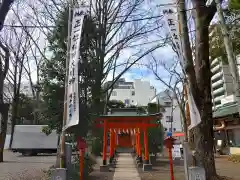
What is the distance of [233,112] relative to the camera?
Answer: 20.5 m

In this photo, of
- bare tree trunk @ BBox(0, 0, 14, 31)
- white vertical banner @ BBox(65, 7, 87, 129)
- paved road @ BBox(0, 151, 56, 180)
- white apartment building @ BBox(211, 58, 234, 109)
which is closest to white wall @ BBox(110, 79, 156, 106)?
white apartment building @ BBox(211, 58, 234, 109)

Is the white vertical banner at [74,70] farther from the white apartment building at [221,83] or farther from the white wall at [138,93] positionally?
the white wall at [138,93]

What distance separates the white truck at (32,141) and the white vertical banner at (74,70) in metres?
18.3

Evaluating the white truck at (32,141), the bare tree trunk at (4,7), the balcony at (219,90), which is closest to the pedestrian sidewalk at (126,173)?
the bare tree trunk at (4,7)

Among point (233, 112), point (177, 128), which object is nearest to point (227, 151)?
point (233, 112)

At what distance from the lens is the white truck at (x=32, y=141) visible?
1006 inches

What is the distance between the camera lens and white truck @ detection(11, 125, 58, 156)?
25547 mm

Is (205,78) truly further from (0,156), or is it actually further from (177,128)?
(177,128)

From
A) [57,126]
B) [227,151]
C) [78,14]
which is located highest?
[78,14]

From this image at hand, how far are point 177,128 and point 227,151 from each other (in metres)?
38.7

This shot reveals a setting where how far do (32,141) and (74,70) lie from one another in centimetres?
1932

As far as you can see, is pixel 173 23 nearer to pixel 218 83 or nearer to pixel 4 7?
pixel 4 7

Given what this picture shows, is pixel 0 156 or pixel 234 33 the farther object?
pixel 0 156

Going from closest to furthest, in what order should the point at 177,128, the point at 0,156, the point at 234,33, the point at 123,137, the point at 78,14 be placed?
the point at 78,14, the point at 234,33, the point at 0,156, the point at 123,137, the point at 177,128
